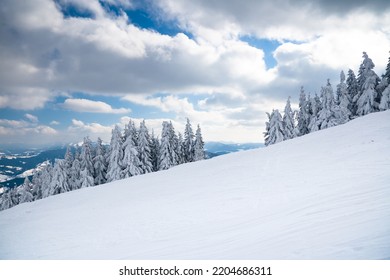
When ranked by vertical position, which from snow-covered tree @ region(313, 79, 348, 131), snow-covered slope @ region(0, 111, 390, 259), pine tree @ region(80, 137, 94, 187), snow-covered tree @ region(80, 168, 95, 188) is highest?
snow-covered tree @ region(313, 79, 348, 131)

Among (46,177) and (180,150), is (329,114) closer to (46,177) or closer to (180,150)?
(180,150)

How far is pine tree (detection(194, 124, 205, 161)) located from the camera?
55.4 m

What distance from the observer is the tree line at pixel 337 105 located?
3953 cm

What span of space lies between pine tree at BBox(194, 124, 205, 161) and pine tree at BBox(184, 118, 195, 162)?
1.11 m

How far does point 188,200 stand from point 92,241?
211 inches

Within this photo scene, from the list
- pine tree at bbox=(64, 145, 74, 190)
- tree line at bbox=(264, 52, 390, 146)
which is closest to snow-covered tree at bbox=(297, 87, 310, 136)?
tree line at bbox=(264, 52, 390, 146)

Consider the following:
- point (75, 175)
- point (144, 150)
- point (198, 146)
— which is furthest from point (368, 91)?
point (75, 175)

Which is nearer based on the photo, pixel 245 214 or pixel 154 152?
pixel 245 214

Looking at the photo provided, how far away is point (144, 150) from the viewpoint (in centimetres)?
4594

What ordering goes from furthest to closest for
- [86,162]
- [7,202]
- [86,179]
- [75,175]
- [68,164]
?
[7,202], [68,164], [75,175], [86,162], [86,179]

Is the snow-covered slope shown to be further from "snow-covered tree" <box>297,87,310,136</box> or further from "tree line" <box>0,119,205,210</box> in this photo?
"snow-covered tree" <box>297,87,310,136</box>

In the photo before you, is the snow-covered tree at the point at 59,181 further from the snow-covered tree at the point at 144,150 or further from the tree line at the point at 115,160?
the snow-covered tree at the point at 144,150

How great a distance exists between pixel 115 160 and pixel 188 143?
19.5 m
